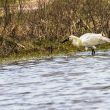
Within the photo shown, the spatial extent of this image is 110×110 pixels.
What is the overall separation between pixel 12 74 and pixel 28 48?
497 centimetres

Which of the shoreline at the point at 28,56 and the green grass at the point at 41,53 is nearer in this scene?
the shoreline at the point at 28,56

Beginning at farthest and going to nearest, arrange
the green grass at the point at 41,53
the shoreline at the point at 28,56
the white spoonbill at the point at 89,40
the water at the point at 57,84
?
the white spoonbill at the point at 89,40 → the green grass at the point at 41,53 → the shoreline at the point at 28,56 → the water at the point at 57,84

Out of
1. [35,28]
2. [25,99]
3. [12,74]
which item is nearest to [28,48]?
[35,28]

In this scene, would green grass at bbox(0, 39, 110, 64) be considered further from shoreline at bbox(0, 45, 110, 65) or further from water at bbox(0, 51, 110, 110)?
water at bbox(0, 51, 110, 110)

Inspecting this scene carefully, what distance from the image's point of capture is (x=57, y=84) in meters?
14.4

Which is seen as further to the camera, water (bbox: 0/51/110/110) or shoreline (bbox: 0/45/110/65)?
shoreline (bbox: 0/45/110/65)

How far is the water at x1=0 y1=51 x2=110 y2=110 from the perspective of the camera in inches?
464

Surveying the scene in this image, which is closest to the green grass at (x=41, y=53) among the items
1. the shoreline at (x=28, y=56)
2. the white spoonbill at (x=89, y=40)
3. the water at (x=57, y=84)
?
the shoreline at (x=28, y=56)

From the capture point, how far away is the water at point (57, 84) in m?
11.8

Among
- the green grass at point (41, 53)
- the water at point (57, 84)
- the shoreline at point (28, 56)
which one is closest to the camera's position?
the water at point (57, 84)

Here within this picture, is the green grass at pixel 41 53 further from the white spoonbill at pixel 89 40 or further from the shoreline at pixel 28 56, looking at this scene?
the white spoonbill at pixel 89 40

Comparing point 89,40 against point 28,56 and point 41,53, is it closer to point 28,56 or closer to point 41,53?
point 41,53

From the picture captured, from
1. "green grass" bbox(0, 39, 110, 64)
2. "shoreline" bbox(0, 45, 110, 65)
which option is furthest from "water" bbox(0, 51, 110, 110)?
"green grass" bbox(0, 39, 110, 64)

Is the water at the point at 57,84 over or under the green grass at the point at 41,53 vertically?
under
